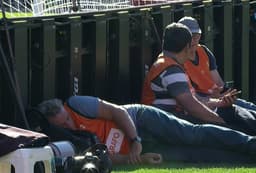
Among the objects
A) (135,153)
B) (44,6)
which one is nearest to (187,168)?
(135,153)

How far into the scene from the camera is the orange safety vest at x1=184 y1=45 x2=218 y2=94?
8.72m

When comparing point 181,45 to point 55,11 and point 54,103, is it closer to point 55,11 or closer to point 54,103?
point 54,103

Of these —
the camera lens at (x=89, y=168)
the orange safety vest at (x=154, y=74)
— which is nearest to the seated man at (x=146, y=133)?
the orange safety vest at (x=154, y=74)

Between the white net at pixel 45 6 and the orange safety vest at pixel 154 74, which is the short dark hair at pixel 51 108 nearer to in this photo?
the orange safety vest at pixel 154 74

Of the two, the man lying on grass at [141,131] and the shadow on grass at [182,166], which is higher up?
the man lying on grass at [141,131]

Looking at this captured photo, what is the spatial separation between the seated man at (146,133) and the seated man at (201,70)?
97 cm

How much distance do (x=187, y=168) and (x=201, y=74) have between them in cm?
167

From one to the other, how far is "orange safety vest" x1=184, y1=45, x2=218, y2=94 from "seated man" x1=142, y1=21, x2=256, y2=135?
20 centimetres

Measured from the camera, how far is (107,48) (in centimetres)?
877

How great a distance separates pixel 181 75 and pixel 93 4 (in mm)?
3850

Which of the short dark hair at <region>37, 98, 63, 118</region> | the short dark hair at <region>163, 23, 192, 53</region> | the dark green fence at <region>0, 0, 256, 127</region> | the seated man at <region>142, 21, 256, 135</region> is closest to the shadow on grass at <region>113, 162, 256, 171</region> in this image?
the seated man at <region>142, 21, 256, 135</region>

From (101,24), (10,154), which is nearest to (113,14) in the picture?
(101,24)

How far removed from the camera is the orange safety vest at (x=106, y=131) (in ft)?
24.4

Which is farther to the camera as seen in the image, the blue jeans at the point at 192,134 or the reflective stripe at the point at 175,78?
the reflective stripe at the point at 175,78
